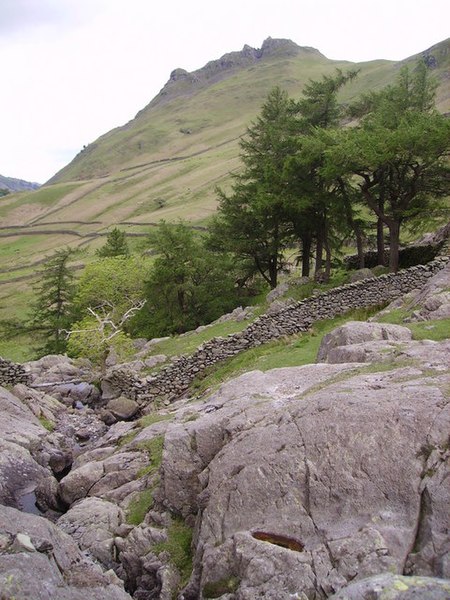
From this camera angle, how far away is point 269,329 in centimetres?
2681

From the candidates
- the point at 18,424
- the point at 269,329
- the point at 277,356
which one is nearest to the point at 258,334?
the point at 269,329

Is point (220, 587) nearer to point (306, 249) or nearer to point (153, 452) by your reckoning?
point (153, 452)

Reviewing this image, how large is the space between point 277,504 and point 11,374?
2244 centimetres

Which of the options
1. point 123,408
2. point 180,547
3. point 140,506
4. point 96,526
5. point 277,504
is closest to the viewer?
point 277,504

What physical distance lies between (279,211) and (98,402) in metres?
19.3

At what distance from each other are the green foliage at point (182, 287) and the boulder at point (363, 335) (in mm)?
20624

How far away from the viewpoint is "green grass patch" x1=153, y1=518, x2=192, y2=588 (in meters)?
9.53

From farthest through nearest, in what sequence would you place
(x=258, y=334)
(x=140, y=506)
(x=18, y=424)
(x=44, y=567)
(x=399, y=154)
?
(x=399, y=154), (x=258, y=334), (x=18, y=424), (x=140, y=506), (x=44, y=567)

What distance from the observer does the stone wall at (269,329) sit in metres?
24.8

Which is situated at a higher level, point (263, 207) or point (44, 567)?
point (263, 207)

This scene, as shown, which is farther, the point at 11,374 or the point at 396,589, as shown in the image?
the point at 11,374

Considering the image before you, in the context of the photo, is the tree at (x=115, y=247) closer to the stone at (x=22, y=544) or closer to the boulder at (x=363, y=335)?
the boulder at (x=363, y=335)

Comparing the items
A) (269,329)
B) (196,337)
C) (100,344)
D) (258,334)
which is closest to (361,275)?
(269,329)

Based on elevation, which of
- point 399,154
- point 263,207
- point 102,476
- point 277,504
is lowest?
point 102,476
